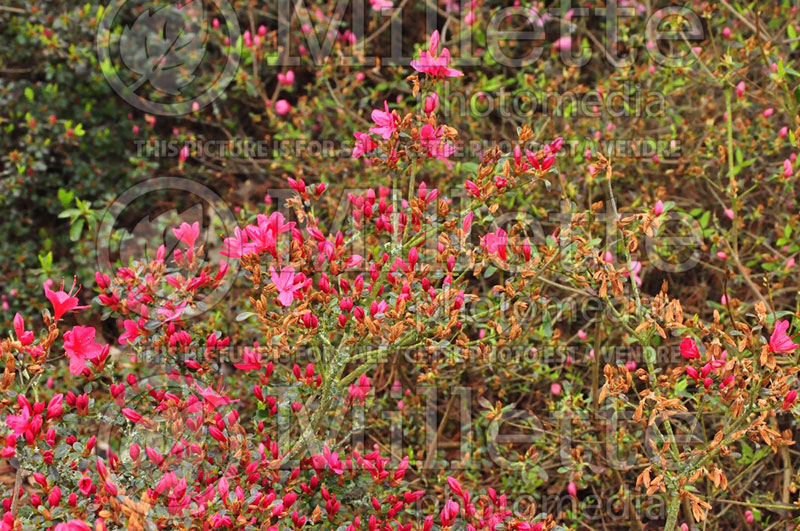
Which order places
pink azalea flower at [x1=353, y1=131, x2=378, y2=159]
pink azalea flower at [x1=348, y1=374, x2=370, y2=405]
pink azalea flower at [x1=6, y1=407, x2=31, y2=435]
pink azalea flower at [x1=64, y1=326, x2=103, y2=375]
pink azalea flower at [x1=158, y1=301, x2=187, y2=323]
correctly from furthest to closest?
pink azalea flower at [x1=348, y1=374, x2=370, y2=405], pink azalea flower at [x1=353, y1=131, x2=378, y2=159], pink azalea flower at [x1=158, y1=301, x2=187, y2=323], pink azalea flower at [x1=64, y1=326, x2=103, y2=375], pink azalea flower at [x1=6, y1=407, x2=31, y2=435]

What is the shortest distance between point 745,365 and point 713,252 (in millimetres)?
1167

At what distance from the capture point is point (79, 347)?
1.68 meters

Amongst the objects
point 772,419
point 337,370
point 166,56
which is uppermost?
point 166,56

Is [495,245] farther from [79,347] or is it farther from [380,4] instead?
[380,4]

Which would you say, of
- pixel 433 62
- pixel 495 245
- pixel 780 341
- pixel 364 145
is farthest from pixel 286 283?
pixel 780 341

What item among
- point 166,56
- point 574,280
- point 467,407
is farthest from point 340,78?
point 574,280

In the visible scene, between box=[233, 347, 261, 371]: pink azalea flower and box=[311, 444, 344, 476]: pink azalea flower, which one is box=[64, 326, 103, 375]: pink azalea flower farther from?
box=[311, 444, 344, 476]: pink azalea flower

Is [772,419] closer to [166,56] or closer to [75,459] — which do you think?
[75,459]

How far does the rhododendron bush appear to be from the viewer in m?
1.69

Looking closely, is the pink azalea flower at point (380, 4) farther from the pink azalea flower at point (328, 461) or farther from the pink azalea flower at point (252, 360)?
the pink azalea flower at point (328, 461)

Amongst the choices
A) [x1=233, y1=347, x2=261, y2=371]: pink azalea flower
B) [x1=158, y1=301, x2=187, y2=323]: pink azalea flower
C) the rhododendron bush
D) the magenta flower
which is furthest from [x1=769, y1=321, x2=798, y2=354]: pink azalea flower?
[x1=158, y1=301, x2=187, y2=323]: pink azalea flower

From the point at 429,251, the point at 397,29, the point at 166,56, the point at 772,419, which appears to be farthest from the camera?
the point at 397,29

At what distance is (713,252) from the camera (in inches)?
108

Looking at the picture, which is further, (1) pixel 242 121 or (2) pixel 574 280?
(1) pixel 242 121
